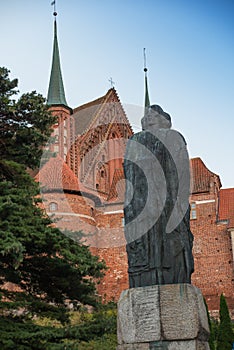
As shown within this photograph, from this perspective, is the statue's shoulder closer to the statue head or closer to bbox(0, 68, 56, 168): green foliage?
the statue head

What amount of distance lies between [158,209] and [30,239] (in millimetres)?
5659

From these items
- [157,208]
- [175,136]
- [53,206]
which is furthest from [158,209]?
[53,206]

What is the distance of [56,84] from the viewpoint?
39.6 m

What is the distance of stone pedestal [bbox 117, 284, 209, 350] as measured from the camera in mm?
5145

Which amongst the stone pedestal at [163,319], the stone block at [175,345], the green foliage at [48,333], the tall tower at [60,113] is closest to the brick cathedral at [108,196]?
the tall tower at [60,113]

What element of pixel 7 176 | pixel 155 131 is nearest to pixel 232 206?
pixel 7 176

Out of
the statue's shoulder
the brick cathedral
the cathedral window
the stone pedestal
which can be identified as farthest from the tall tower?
the stone pedestal

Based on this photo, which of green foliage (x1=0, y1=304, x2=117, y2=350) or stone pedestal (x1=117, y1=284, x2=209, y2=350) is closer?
stone pedestal (x1=117, y1=284, x2=209, y2=350)

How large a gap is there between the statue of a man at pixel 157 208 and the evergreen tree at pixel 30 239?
4.72 m

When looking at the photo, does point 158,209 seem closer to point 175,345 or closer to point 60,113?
point 175,345

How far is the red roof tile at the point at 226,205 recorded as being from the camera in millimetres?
34031

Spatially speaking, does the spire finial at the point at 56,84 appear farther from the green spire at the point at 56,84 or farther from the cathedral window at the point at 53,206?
the cathedral window at the point at 53,206

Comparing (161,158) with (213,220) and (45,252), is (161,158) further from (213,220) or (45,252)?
(213,220)

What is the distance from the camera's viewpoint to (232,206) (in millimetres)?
34562
